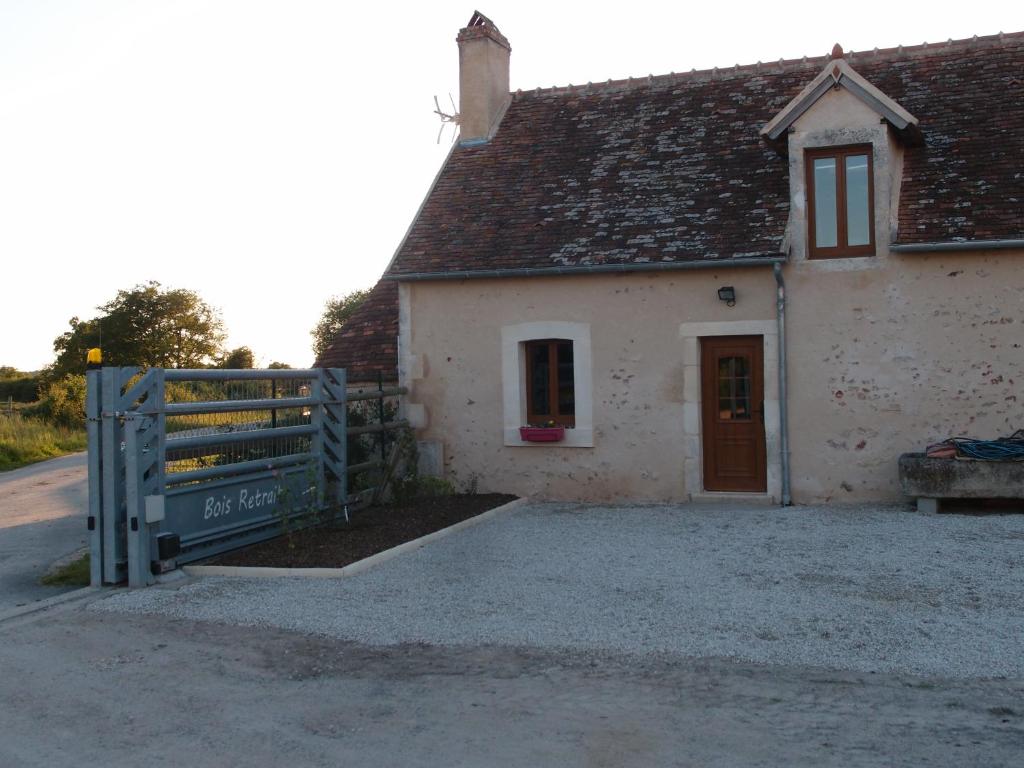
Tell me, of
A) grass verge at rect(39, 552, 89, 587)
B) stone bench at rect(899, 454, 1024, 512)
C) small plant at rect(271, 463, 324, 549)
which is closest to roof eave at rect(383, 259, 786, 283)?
stone bench at rect(899, 454, 1024, 512)

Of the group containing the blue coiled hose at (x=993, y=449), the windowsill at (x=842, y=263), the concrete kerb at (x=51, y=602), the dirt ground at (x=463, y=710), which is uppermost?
the windowsill at (x=842, y=263)


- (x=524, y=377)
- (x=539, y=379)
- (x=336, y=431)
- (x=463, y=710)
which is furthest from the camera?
(x=539, y=379)

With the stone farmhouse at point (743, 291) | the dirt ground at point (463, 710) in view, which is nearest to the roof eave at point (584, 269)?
the stone farmhouse at point (743, 291)

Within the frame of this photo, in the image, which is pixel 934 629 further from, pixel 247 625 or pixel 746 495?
pixel 746 495

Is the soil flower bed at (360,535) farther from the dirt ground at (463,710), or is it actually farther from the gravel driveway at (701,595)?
the dirt ground at (463,710)

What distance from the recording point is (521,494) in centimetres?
1373

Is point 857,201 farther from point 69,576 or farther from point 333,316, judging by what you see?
point 333,316

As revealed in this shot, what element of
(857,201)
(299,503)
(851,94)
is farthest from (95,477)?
(851,94)

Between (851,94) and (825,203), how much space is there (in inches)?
50.8

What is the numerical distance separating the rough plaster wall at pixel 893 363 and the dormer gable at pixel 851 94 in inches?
63.3

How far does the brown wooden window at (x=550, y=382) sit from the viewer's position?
13844mm

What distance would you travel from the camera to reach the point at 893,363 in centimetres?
1227

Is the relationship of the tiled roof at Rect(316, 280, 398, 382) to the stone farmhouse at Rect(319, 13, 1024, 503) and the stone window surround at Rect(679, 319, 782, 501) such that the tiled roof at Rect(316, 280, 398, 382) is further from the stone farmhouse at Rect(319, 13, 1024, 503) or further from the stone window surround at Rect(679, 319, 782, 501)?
the stone window surround at Rect(679, 319, 782, 501)

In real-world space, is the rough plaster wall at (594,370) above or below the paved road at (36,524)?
above
